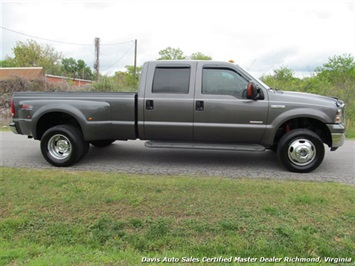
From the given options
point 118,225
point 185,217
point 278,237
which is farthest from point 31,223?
point 278,237

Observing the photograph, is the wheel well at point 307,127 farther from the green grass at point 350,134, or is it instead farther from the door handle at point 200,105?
the green grass at point 350,134

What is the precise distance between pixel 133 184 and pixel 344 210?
281 centimetres

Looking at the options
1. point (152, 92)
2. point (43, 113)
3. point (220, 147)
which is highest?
point (152, 92)

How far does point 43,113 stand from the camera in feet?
17.8

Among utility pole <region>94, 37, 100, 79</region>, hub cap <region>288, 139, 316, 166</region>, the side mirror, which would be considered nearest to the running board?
hub cap <region>288, 139, 316, 166</region>

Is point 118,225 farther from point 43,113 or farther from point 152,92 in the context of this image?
point 43,113

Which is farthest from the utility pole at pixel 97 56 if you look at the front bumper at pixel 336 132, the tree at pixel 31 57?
the front bumper at pixel 336 132

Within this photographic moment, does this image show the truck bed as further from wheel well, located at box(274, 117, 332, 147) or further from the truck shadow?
wheel well, located at box(274, 117, 332, 147)

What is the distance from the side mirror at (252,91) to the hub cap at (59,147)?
3.62 m

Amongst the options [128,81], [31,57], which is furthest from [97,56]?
[31,57]

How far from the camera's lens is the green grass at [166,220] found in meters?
2.64

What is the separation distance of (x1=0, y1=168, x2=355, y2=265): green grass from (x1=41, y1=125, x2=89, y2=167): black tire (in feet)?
4.11

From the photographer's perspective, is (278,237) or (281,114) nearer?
(278,237)

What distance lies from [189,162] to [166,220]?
9.29 feet
